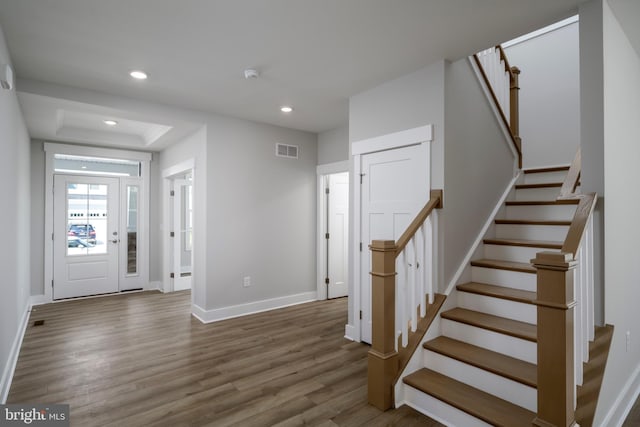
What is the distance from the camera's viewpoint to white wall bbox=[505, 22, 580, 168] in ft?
13.8

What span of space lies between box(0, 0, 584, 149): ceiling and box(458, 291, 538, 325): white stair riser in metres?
2.01

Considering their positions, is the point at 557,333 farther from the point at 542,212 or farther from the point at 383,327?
the point at 542,212

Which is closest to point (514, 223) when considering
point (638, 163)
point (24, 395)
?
A: point (638, 163)

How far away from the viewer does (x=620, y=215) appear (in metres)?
2.36

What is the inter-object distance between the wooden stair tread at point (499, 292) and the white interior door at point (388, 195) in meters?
0.75

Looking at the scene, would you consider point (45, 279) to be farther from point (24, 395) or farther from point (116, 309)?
point (24, 395)

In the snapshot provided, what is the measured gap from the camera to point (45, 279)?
5.35m

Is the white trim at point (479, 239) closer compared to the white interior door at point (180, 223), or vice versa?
the white trim at point (479, 239)

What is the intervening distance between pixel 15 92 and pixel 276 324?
3581 millimetres

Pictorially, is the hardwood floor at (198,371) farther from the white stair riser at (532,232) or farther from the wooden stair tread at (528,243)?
the white stair riser at (532,232)

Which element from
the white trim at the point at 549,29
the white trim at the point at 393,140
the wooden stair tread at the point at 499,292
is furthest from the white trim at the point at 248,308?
the white trim at the point at 549,29

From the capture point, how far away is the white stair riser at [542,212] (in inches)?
123

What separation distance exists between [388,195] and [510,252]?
1209 mm

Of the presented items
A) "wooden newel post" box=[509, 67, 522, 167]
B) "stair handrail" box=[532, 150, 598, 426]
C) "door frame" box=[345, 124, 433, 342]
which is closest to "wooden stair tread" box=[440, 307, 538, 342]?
"stair handrail" box=[532, 150, 598, 426]
